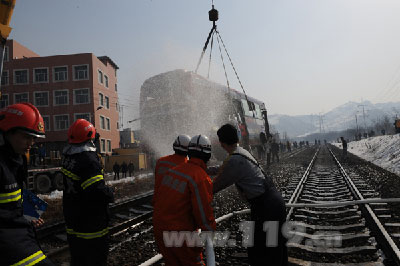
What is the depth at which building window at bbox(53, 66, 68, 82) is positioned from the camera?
36.0 metres

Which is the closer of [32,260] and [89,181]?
[32,260]

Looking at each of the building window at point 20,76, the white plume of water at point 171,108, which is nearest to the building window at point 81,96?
the building window at point 20,76

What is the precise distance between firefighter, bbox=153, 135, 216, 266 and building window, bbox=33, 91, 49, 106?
37.9 m

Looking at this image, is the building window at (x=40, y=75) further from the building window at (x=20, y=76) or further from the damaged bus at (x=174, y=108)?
the damaged bus at (x=174, y=108)

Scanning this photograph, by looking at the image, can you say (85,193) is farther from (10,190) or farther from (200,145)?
(200,145)

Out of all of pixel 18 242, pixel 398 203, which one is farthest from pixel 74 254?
pixel 398 203

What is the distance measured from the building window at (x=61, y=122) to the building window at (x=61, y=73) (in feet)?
15.2

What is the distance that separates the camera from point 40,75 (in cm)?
3600

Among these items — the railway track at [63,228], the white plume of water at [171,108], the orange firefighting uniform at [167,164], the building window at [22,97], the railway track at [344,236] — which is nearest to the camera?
the orange firefighting uniform at [167,164]

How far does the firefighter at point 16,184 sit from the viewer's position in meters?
1.71

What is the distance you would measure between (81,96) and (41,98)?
A: 4.96 m

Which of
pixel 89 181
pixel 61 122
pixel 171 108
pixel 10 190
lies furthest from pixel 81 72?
pixel 10 190

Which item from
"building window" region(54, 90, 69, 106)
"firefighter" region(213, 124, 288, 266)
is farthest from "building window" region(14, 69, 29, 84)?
"firefighter" region(213, 124, 288, 266)

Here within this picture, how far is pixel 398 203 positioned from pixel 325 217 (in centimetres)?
225
